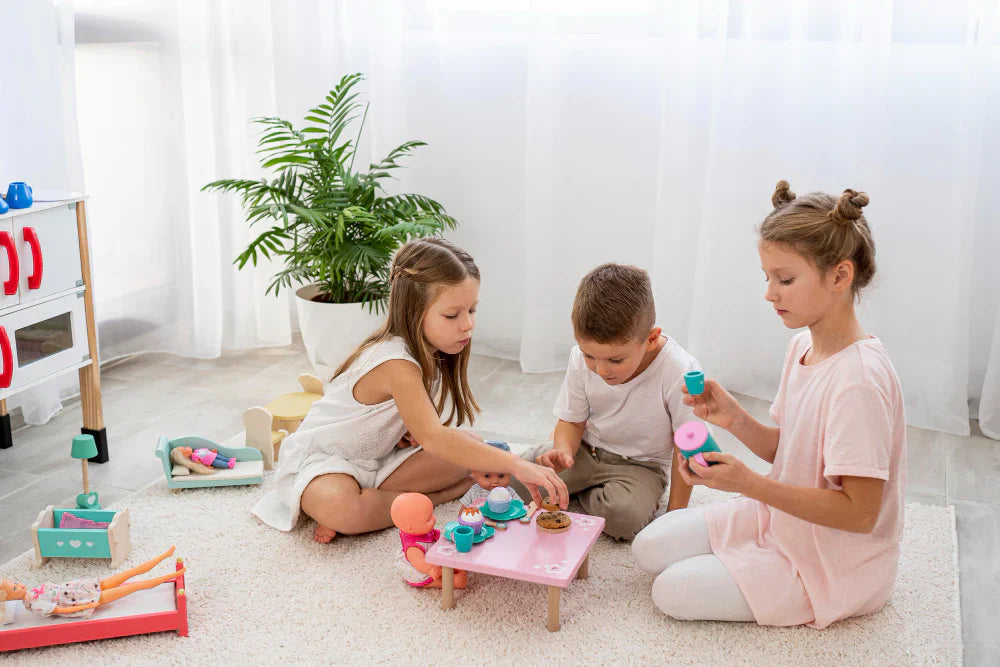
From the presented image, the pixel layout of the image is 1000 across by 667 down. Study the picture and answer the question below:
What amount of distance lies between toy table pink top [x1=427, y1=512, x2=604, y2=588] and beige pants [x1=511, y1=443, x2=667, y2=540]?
165 mm

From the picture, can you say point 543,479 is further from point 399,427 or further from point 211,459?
point 211,459

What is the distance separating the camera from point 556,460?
79.5 inches

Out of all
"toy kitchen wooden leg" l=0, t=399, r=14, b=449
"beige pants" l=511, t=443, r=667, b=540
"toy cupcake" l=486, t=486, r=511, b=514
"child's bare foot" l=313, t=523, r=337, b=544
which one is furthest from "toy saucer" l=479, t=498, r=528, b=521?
"toy kitchen wooden leg" l=0, t=399, r=14, b=449

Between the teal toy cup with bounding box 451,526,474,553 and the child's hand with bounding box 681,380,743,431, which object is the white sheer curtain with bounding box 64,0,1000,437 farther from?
the teal toy cup with bounding box 451,526,474,553

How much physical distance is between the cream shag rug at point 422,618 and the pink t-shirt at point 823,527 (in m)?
0.07

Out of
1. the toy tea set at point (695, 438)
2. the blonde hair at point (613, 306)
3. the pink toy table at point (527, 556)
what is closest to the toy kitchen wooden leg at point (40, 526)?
the pink toy table at point (527, 556)

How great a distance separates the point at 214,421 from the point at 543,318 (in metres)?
1.01

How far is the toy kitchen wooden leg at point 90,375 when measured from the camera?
2.31m

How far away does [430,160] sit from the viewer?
3188mm

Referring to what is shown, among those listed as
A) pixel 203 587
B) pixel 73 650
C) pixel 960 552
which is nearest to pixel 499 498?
pixel 203 587

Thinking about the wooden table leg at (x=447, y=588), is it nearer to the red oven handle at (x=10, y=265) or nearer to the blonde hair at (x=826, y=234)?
the blonde hair at (x=826, y=234)

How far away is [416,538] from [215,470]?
65cm

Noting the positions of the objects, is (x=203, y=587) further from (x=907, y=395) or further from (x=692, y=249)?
(x=907, y=395)

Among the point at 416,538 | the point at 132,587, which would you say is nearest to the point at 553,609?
the point at 416,538
